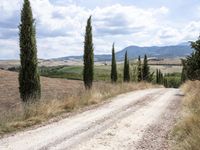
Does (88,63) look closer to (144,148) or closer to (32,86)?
(32,86)

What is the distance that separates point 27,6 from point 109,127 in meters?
12.2

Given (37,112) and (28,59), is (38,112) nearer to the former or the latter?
(37,112)

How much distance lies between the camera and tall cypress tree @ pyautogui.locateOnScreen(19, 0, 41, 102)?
20875 millimetres

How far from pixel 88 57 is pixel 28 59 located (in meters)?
13.9

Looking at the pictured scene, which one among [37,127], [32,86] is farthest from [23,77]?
[37,127]

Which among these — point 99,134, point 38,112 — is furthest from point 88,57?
point 99,134

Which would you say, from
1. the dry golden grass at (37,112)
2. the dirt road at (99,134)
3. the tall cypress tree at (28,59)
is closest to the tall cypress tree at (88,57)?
the tall cypress tree at (28,59)

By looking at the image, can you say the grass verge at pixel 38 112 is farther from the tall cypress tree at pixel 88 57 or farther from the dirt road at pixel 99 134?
the tall cypress tree at pixel 88 57

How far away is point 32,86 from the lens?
68.4 feet

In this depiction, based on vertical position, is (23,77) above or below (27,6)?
below

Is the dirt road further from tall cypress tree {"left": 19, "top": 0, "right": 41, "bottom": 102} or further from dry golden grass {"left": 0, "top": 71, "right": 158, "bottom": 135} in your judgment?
tall cypress tree {"left": 19, "top": 0, "right": 41, "bottom": 102}

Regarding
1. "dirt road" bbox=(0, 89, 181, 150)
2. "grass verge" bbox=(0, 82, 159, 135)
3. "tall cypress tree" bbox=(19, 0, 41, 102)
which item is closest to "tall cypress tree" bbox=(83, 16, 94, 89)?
"tall cypress tree" bbox=(19, 0, 41, 102)

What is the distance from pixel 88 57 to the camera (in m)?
34.7

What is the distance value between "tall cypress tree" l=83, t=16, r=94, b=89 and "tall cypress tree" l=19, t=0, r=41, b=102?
12319 millimetres
